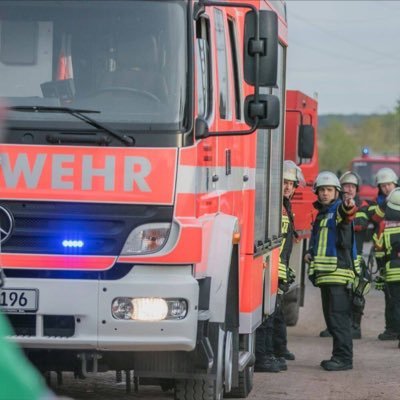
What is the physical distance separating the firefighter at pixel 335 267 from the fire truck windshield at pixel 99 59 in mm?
4860

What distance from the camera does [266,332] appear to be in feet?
38.6

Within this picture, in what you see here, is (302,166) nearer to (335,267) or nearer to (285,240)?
(285,240)

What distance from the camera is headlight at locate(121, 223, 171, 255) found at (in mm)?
7148

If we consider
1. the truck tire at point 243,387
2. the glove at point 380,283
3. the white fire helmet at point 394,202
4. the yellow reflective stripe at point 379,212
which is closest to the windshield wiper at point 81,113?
the truck tire at point 243,387

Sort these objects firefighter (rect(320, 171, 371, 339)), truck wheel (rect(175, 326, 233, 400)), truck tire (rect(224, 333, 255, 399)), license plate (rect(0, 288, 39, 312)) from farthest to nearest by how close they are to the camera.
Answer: firefighter (rect(320, 171, 371, 339)) → truck tire (rect(224, 333, 255, 399)) → truck wheel (rect(175, 326, 233, 400)) → license plate (rect(0, 288, 39, 312))

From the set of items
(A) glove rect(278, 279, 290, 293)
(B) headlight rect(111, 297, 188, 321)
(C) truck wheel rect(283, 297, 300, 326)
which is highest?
(B) headlight rect(111, 297, 188, 321)

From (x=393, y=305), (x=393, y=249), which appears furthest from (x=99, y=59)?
(x=393, y=305)

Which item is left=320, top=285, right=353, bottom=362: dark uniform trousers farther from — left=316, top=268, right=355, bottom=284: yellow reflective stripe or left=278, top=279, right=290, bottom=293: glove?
left=278, top=279, right=290, bottom=293: glove

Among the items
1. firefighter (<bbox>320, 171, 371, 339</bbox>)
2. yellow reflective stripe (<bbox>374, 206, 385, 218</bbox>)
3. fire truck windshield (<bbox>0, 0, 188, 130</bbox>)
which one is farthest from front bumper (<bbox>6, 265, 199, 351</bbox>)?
yellow reflective stripe (<bbox>374, 206, 385, 218</bbox>)

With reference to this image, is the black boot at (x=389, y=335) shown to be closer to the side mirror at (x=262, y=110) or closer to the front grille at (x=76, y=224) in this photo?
the side mirror at (x=262, y=110)

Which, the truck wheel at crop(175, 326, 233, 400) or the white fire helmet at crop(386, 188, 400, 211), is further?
the white fire helmet at crop(386, 188, 400, 211)

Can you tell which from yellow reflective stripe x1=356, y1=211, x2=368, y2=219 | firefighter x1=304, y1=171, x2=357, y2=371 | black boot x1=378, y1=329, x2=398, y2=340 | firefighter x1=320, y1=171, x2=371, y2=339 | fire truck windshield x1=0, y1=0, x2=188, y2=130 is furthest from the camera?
yellow reflective stripe x1=356, y1=211, x2=368, y2=219

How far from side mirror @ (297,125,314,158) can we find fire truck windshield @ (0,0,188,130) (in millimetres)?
9542

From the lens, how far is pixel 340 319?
12078 millimetres
